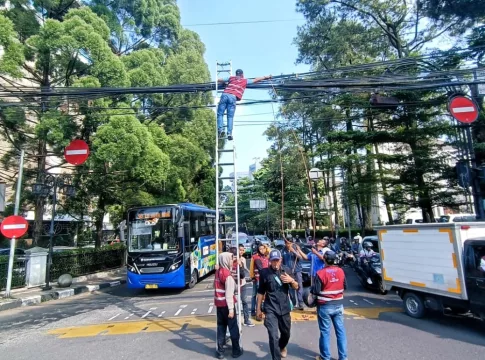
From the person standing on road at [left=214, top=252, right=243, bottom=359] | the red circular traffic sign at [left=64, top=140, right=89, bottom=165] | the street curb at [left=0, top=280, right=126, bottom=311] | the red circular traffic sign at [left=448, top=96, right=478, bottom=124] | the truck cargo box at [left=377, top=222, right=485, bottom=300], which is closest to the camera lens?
the person standing on road at [left=214, top=252, right=243, bottom=359]

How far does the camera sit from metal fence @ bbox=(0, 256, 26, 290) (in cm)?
1306

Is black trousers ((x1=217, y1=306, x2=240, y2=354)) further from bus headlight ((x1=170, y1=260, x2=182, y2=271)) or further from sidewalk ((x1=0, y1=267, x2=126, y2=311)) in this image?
sidewalk ((x1=0, y1=267, x2=126, y2=311))

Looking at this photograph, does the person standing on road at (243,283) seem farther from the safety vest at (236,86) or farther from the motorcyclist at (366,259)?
the motorcyclist at (366,259)

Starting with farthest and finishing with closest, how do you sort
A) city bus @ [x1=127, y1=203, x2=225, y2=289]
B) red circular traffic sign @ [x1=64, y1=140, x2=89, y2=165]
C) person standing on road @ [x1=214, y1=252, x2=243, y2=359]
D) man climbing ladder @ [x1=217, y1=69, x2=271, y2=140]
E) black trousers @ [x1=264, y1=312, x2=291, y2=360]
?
red circular traffic sign @ [x1=64, y1=140, x2=89, y2=165] → city bus @ [x1=127, y1=203, x2=225, y2=289] → man climbing ladder @ [x1=217, y1=69, x2=271, y2=140] → person standing on road @ [x1=214, y1=252, x2=243, y2=359] → black trousers @ [x1=264, y1=312, x2=291, y2=360]

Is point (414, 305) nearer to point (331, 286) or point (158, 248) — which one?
point (331, 286)

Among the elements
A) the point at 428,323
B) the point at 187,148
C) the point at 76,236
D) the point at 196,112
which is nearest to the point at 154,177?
the point at 187,148

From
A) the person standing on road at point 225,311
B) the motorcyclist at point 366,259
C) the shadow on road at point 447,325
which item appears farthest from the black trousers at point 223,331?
the motorcyclist at point 366,259

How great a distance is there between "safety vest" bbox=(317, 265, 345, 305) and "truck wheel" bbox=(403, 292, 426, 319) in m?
3.62

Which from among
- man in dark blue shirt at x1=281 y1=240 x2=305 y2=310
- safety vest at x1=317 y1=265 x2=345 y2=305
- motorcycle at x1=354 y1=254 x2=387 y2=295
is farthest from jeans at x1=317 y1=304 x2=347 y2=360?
motorcycle at x1=354 y1=254 x2=387 y2=295

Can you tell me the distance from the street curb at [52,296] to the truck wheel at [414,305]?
39.2 ft

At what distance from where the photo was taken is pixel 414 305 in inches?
305

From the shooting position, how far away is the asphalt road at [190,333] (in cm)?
576

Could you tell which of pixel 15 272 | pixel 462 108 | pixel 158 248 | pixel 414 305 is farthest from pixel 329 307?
pixel 15 272

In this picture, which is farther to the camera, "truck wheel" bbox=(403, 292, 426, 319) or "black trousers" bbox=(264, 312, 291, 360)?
"truck wheel" bbox=(403, 292, 426, 319)
